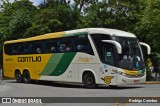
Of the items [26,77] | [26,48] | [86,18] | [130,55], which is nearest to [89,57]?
[130,55]

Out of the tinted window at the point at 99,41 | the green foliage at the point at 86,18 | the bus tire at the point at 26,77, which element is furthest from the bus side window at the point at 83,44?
the green foliage at the point at 86,18

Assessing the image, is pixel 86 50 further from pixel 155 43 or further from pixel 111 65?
pixel 155 43

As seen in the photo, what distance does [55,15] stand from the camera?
42.5 meters

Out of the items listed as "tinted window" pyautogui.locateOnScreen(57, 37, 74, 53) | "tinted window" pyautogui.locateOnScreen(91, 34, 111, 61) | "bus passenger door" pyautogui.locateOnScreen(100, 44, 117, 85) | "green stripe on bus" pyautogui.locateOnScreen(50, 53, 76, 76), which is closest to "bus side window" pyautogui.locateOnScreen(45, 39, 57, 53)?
"tinted window" pyautogui.locateOnScreen(57, 37, 74, 53)

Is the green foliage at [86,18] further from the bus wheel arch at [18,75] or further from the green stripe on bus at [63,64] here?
the green stripe on bus at [63,64]

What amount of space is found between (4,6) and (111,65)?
30.6m

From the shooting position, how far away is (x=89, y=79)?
2567 centimetres

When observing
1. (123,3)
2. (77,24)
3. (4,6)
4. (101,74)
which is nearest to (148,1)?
(123,3)

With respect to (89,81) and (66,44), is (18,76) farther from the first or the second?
(89,81)

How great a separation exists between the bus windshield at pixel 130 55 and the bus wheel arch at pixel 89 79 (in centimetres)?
215

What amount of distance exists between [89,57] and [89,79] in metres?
1.33

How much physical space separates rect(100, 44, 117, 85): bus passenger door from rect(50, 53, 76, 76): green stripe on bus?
2560mm

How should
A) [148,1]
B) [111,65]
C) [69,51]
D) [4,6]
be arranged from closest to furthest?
[111,65] < [69,51] < [148,1] < [4,6]

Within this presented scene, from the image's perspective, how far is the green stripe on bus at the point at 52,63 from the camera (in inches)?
1094
